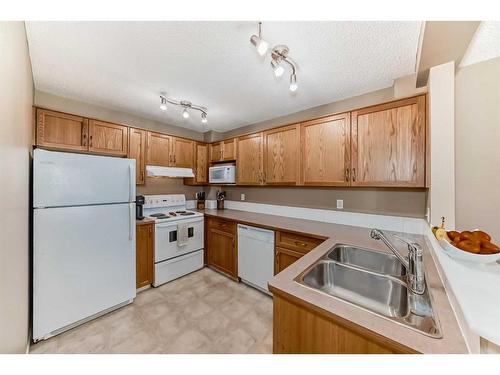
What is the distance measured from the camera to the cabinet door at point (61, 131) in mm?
1994

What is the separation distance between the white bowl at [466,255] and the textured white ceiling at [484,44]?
127 cm

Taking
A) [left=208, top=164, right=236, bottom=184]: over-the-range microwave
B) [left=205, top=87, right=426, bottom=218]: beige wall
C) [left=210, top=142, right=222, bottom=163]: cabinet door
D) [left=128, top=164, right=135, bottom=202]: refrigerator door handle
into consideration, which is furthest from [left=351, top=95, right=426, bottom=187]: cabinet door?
[left=128, top=164, right=135, bottom=202]: refrigerator door handle

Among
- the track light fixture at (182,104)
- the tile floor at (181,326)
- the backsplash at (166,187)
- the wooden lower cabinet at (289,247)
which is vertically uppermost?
the track light fixture at (182,104)

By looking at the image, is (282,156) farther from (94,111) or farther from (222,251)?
(94,111)

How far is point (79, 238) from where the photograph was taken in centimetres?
182

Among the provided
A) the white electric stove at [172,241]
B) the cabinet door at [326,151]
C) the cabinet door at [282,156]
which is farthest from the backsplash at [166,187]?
the cabinet door at [326,151]

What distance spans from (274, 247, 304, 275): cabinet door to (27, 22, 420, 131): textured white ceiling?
1749 millimetres

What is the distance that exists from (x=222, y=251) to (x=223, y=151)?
5.23 ft

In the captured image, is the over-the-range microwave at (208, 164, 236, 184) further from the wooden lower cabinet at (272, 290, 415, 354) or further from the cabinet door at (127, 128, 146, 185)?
the wooden lower cabinet at (272, 290, 415, 354)

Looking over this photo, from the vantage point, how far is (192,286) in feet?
8.38

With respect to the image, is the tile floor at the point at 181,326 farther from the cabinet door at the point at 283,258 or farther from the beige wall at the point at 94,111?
the beige wall at the point at 94,111

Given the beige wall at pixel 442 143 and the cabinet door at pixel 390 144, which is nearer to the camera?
the beige wall at pixel 442 143

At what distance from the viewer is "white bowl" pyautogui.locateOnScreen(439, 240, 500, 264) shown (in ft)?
2.95
